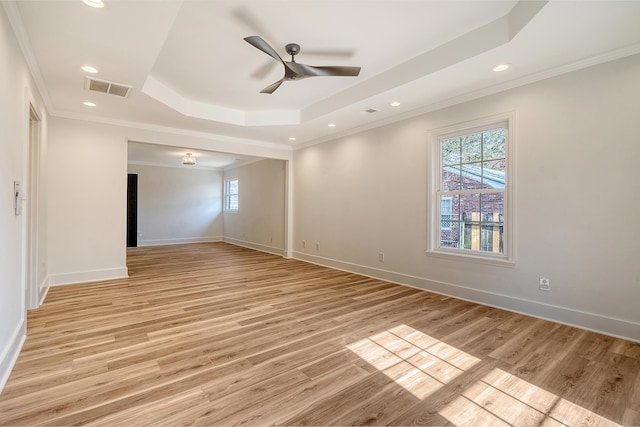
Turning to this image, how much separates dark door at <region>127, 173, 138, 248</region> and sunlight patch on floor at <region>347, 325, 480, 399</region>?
28.9 ft

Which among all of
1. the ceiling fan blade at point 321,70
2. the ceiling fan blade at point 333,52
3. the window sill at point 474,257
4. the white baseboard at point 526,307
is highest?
the ceiling fan blade at point 333,52

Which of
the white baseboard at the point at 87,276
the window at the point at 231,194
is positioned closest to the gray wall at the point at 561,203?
the white baseboard at the point at 87,276

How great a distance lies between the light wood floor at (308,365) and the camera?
1.65 metres

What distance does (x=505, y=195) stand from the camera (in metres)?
3.43

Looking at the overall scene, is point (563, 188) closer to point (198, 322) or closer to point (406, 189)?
point (406, 189)

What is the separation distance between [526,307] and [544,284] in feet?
1.05

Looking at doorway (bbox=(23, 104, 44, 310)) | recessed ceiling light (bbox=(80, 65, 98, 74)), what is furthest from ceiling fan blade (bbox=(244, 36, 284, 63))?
doorway (bbox=(23, 104, 44, 310))

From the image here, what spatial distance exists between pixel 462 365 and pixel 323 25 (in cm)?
305

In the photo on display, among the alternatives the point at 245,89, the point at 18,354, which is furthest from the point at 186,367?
the point at 245,89

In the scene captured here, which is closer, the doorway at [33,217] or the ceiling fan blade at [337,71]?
the ceiling fan blade at [337,71]

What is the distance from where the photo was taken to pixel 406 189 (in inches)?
175

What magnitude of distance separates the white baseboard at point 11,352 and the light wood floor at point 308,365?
0.06 metres

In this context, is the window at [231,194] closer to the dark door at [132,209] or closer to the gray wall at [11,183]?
the dark door at [132,209]

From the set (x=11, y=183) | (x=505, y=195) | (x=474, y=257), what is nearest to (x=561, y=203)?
(x=505, y=195)
